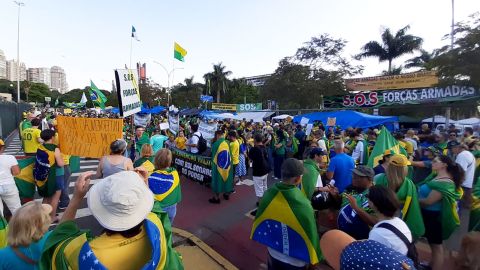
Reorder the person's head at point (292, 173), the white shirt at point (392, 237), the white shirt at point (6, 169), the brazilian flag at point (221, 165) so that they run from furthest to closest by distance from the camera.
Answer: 1. the brazilian flag at point (221, 165)
2. the white shirt at point (6, 169)
3. the person's head at point (292, 173)
4. the white shirt at point (392, 237)

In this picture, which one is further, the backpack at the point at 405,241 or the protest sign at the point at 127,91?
the protest sign at the point at 127,91

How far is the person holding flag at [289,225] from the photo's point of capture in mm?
2924

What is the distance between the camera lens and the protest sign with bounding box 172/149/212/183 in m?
8.34

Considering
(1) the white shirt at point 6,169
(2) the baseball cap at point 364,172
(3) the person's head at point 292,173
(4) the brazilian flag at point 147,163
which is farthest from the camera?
(4) the brazilian flag at point 147,163

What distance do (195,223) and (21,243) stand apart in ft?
14.2

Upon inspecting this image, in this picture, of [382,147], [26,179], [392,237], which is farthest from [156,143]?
[392,237]

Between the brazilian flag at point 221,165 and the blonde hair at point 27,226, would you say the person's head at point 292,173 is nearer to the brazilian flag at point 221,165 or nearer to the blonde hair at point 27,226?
the blonde hair at point 27,226

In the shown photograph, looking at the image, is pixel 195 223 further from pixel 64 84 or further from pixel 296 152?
pixel 64 84

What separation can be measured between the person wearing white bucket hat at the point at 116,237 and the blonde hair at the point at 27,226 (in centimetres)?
55

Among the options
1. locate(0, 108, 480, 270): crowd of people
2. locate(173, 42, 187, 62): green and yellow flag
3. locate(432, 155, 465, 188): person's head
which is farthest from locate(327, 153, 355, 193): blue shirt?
locate(173, 42, 187, 62): green and yellow flag

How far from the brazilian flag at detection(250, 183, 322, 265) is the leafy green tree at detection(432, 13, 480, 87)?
1831cm

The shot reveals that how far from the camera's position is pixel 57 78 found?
163750 millimetres

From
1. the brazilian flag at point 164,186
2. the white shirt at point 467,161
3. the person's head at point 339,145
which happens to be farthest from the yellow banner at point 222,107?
the brazilian flag at point 164,186

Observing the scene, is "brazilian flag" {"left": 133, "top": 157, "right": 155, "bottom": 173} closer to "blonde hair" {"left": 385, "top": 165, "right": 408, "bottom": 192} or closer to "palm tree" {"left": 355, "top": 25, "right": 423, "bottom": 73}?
"blonde hair" {"left": 385, "top": 165, "right": 408, "bottom": 192}
